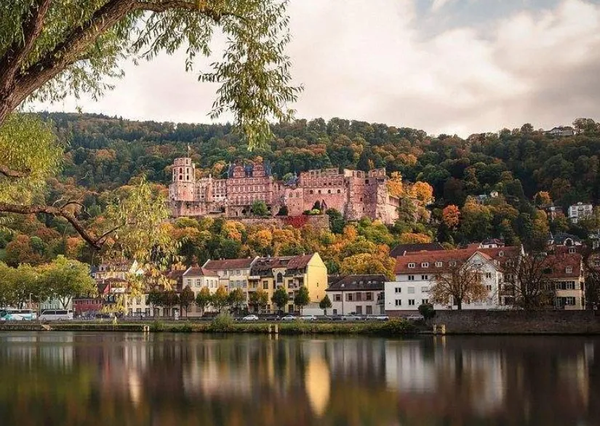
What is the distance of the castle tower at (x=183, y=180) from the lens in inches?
5881

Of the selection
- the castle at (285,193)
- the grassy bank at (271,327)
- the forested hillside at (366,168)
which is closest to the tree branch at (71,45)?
the grassy bank at (271,327)

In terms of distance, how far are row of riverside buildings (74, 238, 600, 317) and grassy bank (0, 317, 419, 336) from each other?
4.09 m

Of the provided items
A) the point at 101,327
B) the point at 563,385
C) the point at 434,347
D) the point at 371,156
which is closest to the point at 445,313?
the point at 434,347

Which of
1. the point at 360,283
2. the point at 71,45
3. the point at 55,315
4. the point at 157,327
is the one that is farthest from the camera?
the point at 55,315

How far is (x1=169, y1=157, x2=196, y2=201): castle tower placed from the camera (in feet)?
490

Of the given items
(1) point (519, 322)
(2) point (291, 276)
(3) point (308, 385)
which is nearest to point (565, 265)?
(1) point (519, 322)

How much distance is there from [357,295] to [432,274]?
44.7 feet

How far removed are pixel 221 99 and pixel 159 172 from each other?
6282 inches

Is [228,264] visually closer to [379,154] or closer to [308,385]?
[308,385]

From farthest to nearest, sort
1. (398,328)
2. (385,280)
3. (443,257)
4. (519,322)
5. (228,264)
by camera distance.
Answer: (228,264)
(385,280)
(443,257)
(398,328)
(519,322)

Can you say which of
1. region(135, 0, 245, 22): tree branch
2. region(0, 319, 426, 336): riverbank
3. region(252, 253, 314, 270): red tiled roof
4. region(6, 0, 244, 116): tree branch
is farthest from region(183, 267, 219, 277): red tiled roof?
region(6, 0, 244, 116): tree branch

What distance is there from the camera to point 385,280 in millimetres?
71500

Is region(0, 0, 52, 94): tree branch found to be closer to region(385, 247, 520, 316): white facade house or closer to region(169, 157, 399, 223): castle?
region(385, 247, 520, 316): white facade house

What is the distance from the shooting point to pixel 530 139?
14388cm
